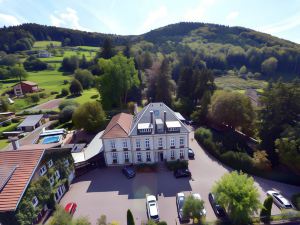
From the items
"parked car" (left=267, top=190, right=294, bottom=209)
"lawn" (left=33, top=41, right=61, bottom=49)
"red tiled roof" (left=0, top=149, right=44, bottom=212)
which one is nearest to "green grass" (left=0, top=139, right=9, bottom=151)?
"red tiled roof" (left=0, top=149, right=44, bottom=212)

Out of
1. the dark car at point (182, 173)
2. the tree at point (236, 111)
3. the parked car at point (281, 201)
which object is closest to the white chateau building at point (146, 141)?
the dark car at point (182, 173)

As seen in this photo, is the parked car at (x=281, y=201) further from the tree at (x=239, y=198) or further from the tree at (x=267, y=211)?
the tree at (x=239, y=198)

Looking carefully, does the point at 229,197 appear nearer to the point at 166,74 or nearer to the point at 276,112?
the point at 276,112

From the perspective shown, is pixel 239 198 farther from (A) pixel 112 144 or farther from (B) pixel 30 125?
(B) pixel 30 125

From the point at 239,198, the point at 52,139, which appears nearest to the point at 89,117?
the point at 52,139

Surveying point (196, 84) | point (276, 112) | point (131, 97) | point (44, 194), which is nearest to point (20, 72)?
point (131, 97)

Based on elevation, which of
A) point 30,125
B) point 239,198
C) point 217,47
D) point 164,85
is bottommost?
point 30,125

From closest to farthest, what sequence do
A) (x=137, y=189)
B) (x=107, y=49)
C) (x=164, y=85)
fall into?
(x=137, y=189), (x=164, y=85), (x=107, y=49)
